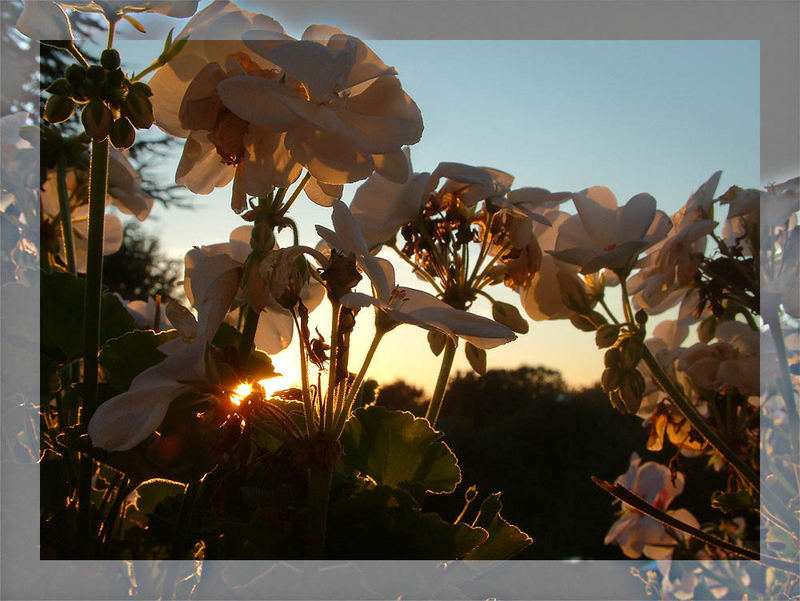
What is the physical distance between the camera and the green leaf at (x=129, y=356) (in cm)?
53

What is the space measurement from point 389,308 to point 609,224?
471mm

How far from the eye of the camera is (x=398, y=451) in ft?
1.93

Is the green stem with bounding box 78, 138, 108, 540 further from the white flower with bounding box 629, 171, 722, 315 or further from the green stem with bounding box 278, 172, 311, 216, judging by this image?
the white flower with bounding box 629, 171, 722, 315

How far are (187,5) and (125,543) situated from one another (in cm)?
39

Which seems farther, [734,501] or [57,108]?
[734,501]

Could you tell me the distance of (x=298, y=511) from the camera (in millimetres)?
439

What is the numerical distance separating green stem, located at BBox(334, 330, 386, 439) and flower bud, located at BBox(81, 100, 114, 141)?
0.23 metres

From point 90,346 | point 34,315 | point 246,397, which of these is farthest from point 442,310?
point 34,315

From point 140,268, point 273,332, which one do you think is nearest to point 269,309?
point 273,332

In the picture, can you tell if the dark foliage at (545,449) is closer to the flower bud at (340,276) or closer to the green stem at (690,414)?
the green stem at (690,414)

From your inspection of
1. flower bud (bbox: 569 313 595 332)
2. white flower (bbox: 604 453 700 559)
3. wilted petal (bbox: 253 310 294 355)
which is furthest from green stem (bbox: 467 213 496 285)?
white flower (bbox: 604 453 700 559)

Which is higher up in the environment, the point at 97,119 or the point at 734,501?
the point at 97,119

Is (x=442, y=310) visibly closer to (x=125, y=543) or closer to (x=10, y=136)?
(x=125, y=543)

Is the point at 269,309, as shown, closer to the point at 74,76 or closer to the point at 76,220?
the point at 74,76
